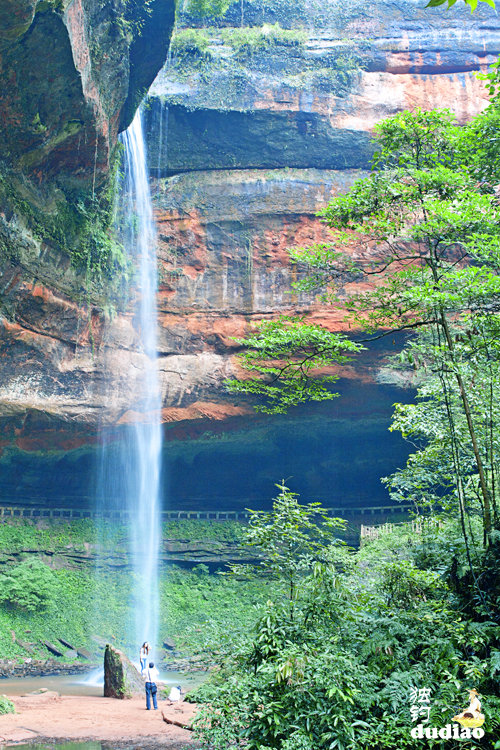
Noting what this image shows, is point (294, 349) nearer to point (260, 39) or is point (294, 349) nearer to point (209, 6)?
point (209, 6)

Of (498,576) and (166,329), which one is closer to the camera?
(498,576)

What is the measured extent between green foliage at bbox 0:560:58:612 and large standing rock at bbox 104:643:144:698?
635 cm

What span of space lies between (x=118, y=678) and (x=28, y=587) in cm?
698

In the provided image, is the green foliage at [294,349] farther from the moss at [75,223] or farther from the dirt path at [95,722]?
the moss at [75,223]

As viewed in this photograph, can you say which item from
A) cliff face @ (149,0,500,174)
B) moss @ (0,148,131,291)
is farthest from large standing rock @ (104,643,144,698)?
cliff face @ (149,0,500,174)

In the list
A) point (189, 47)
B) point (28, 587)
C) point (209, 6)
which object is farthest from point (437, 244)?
point (189, 47)

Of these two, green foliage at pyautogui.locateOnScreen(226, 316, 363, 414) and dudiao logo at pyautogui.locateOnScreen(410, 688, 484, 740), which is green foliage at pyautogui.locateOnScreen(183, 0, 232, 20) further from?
dudiao logo at pyautogui.locateOnScreen(410, 688, 484, 740)

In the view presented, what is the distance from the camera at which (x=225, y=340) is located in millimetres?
16750

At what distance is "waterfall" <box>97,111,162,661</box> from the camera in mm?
16516

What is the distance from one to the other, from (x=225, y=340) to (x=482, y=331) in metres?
11.9

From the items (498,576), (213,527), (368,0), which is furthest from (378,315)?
(368,0)

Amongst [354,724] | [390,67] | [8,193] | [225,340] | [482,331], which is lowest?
[354,724]

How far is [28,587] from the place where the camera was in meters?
15.9

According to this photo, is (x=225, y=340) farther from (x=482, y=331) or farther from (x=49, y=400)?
(x=482, y=331)
